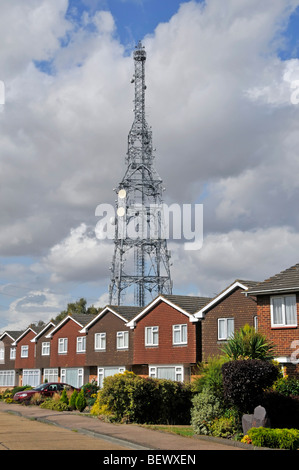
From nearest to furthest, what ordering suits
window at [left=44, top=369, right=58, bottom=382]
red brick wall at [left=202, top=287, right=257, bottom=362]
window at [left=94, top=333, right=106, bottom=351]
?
red brick wall at [left=202, top=287, right=257, bottom=362], window at [left=94, top=333, right=106, bottom=351], window at [left=44, top=369, right=58, bottom=382]

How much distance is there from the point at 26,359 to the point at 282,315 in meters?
43.5

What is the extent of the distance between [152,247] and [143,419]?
96.9 feet

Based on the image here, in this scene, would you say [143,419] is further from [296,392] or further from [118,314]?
[118,314]

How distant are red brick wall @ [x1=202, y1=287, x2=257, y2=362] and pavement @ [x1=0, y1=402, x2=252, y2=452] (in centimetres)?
1204

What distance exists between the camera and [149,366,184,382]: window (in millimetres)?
38188

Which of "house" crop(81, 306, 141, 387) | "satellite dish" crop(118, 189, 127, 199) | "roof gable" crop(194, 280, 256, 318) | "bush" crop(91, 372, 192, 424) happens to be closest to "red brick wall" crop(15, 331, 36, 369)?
"house" crop(81, 306, 141, 387)

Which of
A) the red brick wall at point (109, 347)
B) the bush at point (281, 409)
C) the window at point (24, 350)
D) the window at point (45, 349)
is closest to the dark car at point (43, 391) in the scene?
the red brick wall at point (109, 347)

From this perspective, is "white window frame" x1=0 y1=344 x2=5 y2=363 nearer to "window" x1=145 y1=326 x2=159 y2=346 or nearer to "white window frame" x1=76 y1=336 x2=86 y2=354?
"white window frame" x1=76 y1=336 x2=86 y2=354

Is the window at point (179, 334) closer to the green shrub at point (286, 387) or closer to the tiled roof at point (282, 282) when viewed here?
the tiled roof at point (282, 282)

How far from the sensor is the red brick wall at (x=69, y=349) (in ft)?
169

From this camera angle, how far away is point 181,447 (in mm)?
16938

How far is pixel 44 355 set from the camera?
58.8 m

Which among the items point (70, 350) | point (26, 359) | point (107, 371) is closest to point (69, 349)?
point (70, 350)

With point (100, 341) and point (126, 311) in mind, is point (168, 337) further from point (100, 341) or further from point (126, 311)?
point (100, 341)
